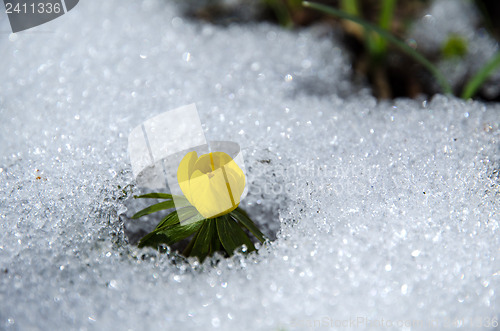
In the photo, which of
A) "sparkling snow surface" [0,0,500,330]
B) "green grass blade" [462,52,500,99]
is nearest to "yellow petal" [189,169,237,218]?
"sparkling snow surface" [0,0,500,330]

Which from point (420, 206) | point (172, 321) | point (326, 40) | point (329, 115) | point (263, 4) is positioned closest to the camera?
point (172, 321)

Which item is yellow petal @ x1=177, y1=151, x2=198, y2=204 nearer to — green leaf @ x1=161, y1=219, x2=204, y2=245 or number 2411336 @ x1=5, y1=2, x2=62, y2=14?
green leaf @ x1=161, y1=219, x2=204, y2=245

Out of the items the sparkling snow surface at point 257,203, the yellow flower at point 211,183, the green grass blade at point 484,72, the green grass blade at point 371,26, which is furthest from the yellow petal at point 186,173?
the green grass blade at point 484,72

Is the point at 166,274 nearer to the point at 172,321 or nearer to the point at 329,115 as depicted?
the point at 172,321

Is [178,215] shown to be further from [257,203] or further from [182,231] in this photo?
[257,203]

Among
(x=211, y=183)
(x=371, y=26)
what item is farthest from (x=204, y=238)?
(x=371, y=26)

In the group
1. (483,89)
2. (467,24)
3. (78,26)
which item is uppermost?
(78,26)

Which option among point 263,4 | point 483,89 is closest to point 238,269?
point 483,89

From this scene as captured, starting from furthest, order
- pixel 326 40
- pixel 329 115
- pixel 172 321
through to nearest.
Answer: pixel 326 40
pixel 329 115
pixel 172 321
